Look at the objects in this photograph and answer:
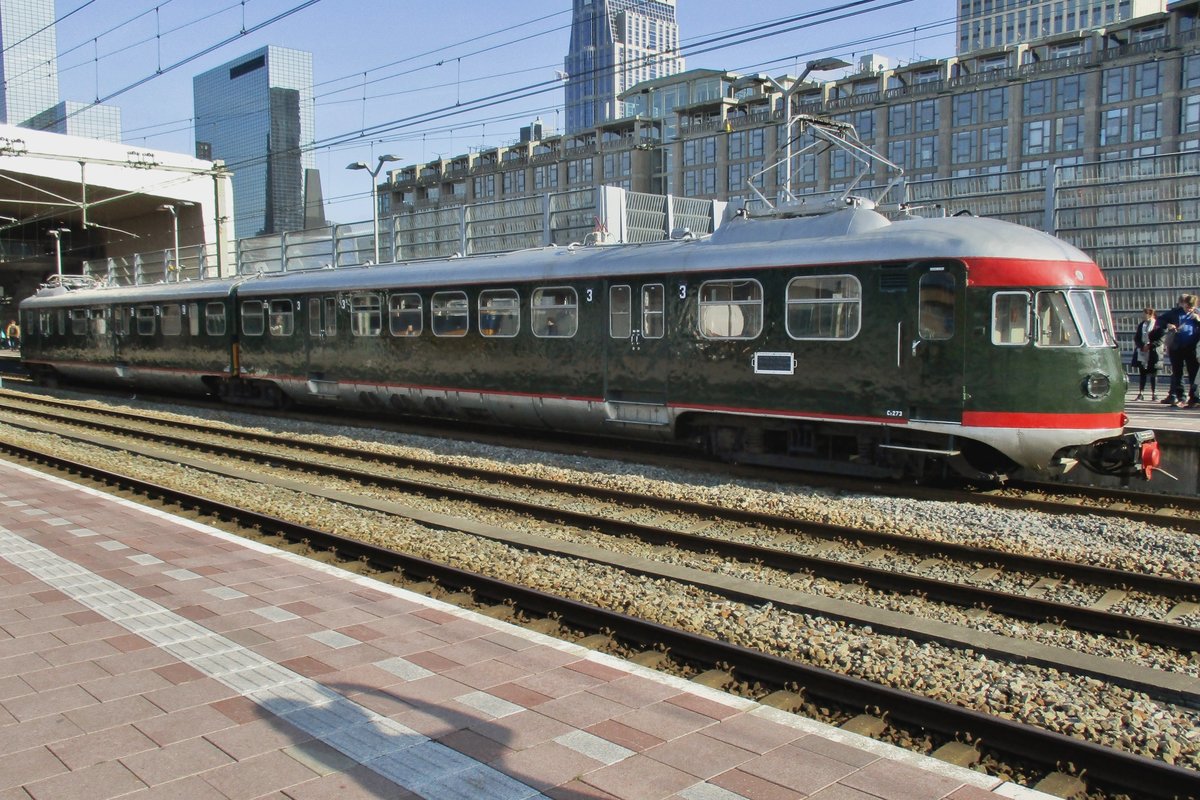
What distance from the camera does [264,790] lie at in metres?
4.13

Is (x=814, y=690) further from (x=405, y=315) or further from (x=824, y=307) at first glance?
(x=405, y=315)

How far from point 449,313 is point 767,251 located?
646 centimetres

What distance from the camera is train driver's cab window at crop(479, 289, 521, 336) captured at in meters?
15.6

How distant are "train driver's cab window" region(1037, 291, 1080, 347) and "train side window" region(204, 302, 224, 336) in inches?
696

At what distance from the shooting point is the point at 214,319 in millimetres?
22516

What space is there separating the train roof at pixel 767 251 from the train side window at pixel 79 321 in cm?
1380

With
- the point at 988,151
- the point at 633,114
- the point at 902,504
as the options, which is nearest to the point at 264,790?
the point at 902,504

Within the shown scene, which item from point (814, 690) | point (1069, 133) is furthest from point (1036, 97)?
point (814, 690)

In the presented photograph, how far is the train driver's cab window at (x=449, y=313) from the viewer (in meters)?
16.5

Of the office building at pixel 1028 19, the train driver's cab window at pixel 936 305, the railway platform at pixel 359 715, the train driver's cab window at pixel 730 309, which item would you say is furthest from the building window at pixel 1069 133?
the railway platform at pixel 359 715

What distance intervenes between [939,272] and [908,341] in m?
0.82

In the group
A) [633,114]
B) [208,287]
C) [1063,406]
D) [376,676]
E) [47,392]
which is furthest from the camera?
[633,114]

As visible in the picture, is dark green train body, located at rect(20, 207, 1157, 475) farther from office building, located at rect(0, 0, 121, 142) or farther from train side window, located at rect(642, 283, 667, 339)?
office building, located at rect(0, 0, 121, 142)

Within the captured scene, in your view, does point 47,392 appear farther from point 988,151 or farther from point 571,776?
point 988,151
